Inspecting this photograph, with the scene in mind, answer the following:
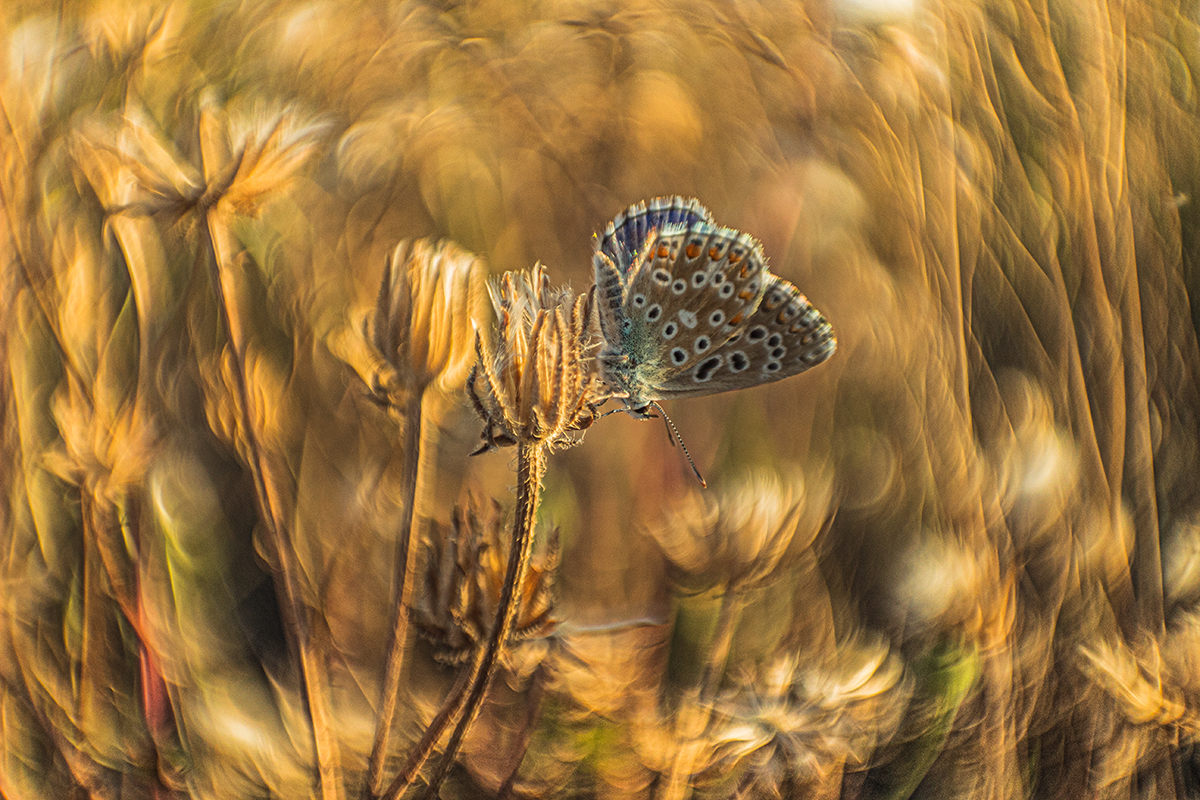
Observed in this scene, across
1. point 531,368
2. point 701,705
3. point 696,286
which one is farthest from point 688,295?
point 701,705

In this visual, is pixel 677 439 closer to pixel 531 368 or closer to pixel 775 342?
pixel 775 342

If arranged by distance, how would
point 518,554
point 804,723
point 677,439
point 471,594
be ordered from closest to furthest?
1. point 518,554
2. point 471,594
3. point 804,723
4. point 677,439

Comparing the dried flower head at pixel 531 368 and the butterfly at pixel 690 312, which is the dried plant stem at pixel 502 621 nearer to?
the dried flower head at pixel 531 368

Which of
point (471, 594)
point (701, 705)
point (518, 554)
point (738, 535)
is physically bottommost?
point (701, 705)

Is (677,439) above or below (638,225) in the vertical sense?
below

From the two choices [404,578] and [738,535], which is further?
[738,535]

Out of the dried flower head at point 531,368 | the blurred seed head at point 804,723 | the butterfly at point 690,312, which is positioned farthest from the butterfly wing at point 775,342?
the blurred seed head at point 804,723
